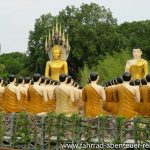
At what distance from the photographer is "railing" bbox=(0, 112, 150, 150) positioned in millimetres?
8891

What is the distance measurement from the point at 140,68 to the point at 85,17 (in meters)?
24.4

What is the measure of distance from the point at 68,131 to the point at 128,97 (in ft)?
7.55

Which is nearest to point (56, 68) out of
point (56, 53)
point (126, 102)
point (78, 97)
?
point (56, 53)

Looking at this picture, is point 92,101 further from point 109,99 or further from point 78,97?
point 109,99

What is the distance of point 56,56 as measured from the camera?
20.3 m

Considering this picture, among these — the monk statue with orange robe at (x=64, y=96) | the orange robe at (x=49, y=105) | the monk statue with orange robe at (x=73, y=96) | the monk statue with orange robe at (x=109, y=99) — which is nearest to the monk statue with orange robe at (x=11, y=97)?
the orange robe at (x=49, y=105)

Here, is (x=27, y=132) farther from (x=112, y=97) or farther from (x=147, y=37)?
(x=147, y=37)

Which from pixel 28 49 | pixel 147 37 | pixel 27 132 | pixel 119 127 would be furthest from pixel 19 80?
pixel 147 37

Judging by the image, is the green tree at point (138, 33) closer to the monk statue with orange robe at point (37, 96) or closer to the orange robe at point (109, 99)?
the orange robe at point (109, 99)

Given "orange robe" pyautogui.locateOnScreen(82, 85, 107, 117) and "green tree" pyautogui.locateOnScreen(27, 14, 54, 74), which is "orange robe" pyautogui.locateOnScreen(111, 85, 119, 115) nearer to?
"orange robe" pyautogui.locateOnScreen(82, 85, 107, 117)

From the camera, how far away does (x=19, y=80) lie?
582 inches

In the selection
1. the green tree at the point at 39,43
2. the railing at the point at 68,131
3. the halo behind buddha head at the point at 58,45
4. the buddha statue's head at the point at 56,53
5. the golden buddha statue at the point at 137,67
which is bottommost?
the railing at the point at 68,131

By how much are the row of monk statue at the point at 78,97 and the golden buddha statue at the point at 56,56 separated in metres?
4.22

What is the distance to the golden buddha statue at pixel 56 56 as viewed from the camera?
64.2 ft
